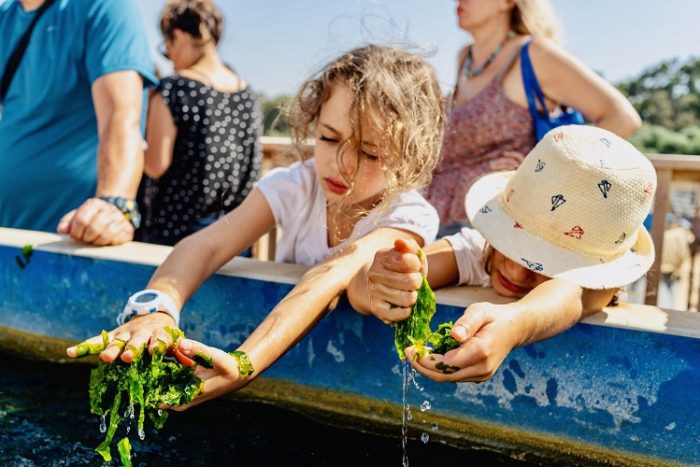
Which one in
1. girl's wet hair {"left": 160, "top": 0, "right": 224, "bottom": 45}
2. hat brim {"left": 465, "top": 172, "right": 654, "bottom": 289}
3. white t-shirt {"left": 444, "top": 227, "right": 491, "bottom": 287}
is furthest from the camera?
girl's wet hair {"left": 160, "top": 0, "right": 224, "bottom": 45}

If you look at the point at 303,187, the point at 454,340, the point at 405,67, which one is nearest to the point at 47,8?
the point at 303,187

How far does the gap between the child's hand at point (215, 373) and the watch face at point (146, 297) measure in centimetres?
34

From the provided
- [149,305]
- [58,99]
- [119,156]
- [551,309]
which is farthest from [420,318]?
[58,99]

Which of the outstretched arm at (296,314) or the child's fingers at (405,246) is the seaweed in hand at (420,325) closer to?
the child's fingers at (405,246)

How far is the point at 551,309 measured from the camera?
1.63 m

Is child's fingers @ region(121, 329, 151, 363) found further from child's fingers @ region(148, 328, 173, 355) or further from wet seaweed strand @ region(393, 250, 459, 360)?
wet seaweed strand @ region(393, 250, 459, 360)

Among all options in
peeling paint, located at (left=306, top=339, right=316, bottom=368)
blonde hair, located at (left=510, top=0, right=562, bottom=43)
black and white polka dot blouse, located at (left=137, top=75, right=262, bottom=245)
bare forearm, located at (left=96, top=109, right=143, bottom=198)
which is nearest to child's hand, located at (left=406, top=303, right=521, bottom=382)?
peeling paint, located at (left=306, top=339, right=316, bottom=368)

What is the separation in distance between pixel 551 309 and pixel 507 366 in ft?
0.94

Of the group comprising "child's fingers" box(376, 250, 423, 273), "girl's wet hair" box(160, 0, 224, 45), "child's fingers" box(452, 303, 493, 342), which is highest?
"girl's wet hair" box(160, 0, 224, 45)

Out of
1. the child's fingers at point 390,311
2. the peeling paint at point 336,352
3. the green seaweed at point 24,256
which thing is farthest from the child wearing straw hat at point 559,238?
the green seaweed at point 24,256

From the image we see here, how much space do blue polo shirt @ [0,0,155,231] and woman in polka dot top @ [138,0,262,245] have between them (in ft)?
1.12

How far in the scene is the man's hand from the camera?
2.41 m

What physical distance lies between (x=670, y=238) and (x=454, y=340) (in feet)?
25.0

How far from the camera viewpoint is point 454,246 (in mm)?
2100
